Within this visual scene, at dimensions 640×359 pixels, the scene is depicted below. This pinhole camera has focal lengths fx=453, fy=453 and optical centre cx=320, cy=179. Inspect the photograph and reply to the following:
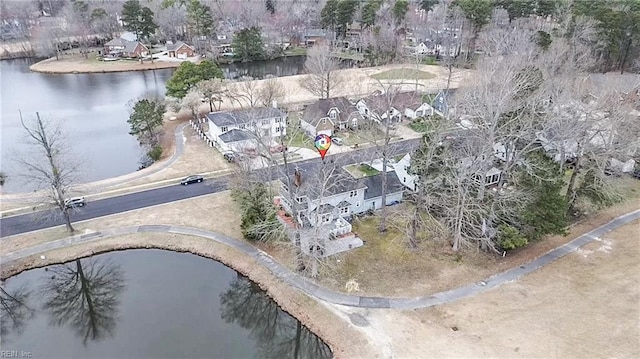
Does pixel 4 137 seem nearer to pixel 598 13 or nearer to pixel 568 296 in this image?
pixel 568 296

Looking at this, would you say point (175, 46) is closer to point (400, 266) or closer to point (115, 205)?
point (115, 205)

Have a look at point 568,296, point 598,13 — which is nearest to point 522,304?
point 568,296

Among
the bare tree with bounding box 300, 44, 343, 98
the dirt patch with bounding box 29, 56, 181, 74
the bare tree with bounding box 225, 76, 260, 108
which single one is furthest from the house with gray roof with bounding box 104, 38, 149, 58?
the bare tree with bounding box 300, 44, 343, 98

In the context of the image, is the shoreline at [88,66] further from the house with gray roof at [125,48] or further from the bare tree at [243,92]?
the bare tree at [243,92]

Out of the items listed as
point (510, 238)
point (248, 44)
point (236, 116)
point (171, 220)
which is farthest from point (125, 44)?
point (510, 238)

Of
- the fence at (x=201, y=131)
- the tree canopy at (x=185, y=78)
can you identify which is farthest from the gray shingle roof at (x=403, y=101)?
the tree canopy at (x=185, y=78)

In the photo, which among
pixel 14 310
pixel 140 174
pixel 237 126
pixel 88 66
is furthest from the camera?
pixel 88 66
